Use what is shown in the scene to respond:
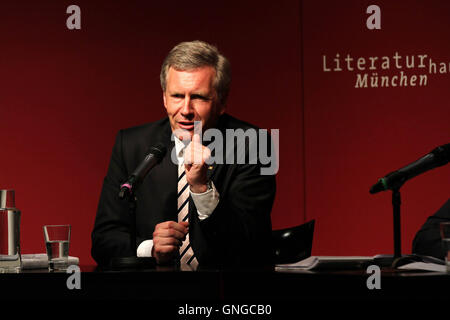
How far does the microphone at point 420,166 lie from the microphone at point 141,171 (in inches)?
26.6

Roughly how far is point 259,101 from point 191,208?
4.79ft

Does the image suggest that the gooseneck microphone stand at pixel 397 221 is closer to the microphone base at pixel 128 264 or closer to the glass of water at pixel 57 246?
the microphone base at pixel 128 264

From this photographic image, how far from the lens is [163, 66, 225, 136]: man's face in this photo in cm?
262

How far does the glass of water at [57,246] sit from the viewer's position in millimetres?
1959

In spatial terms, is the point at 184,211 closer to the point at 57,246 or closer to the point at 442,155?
the point at 57,246

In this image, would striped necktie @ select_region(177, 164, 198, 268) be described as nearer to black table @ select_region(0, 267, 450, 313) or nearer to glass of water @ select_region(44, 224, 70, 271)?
glass of water @ select_region(44, 224, 70, 271)

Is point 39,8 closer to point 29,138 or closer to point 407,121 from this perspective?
point 29,138

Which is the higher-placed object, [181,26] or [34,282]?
[181,26]

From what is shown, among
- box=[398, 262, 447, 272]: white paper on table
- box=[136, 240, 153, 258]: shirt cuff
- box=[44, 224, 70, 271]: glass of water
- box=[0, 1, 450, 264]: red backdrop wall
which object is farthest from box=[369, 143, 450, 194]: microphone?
box=[0, 1, 450, 264]: red backdrop wall

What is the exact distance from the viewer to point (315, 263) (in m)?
1.75

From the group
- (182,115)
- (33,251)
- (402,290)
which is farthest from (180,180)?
(33,251)
